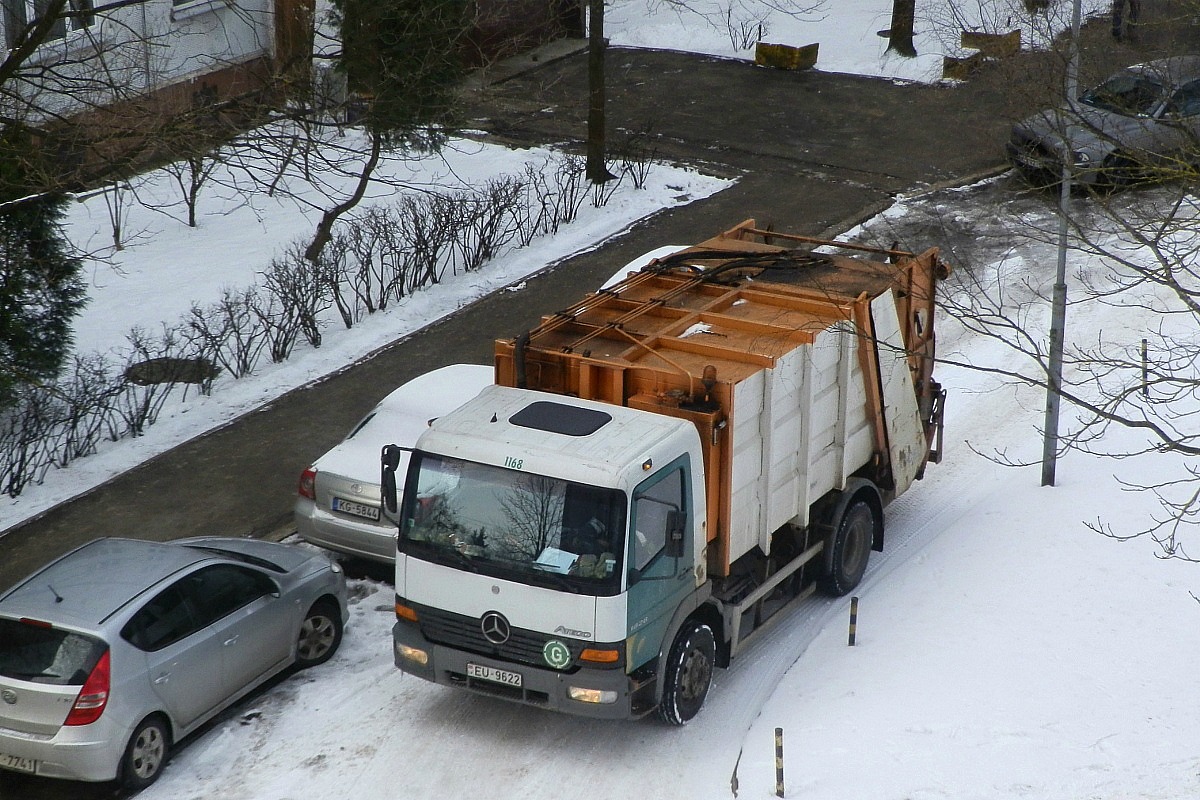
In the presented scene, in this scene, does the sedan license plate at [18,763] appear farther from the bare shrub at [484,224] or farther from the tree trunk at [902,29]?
the tree trunk at [902,29]

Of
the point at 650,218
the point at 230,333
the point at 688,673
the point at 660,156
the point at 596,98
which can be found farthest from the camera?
the point at 660,156

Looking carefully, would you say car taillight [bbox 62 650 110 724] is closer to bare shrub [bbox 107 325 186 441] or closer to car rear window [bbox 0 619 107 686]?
car rear window [bbox 0 619 107 686]

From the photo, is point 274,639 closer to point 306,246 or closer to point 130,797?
point 130,797

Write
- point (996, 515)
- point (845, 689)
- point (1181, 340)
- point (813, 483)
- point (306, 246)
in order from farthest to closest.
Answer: point (306, 246) → point (1181, 340) → point (996, 515) → point (813, 483) → point (845, 689)

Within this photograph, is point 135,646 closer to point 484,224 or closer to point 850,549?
point 850,549

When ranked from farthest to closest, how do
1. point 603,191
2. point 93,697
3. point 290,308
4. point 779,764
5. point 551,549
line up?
point 603,191
point 290,308
point 551,549
point 93,697
point 779,764

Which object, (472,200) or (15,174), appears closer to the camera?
(15,174)

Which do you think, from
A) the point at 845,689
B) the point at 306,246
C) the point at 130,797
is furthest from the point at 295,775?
the point at 306,246

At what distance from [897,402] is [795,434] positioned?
161 centimetres

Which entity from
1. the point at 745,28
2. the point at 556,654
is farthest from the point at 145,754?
the point at 745,28

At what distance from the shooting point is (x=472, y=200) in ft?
60.1

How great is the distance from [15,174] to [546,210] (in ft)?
27.5

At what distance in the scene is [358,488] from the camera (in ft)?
35.8

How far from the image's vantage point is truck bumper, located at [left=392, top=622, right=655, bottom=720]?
8.35 meters
